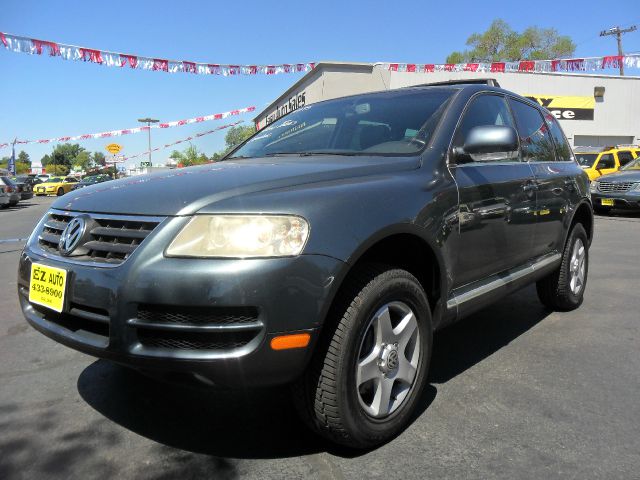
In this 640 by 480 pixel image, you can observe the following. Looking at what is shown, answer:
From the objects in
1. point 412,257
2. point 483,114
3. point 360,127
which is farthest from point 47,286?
point 483,114

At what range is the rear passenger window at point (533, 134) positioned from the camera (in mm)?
3801

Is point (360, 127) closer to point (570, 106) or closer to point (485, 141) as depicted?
point (485, 141)

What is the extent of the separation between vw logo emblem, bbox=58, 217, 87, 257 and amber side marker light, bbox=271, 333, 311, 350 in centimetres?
103

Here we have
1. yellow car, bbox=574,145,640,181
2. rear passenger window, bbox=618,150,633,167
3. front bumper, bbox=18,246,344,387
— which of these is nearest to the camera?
front bumper, bbox=18,246,344,387

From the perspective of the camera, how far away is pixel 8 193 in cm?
2095

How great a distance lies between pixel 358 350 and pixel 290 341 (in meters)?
0.36

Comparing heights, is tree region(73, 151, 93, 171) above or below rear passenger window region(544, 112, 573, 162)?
above

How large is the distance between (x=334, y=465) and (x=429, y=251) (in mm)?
1122

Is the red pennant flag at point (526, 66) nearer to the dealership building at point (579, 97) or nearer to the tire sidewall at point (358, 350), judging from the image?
the dealership building at point (579, 97)

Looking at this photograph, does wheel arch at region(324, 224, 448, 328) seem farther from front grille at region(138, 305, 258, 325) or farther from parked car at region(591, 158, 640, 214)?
parked car at region(591, 158, 640, 214)

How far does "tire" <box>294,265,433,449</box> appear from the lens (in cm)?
208

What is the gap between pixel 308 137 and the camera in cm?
339

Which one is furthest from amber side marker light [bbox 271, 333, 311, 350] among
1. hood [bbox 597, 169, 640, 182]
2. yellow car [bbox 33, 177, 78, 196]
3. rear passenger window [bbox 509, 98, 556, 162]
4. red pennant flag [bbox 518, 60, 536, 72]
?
yellow car [bbox 33, 177, 78, 196]

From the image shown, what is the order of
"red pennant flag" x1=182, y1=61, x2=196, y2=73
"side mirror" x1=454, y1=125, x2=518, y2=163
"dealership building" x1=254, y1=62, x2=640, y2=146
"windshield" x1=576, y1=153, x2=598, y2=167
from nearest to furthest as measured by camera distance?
"side mirror" x1=454, y1=125, x2=518, y2=163 → "windshield" x1=576, y1=153, x2=598, y2=167 → "red pennant flag" x1=182, y1=61, x2=196, y2=73 → "dealership building" x1=254, y1=62, x2=640, y2=146
